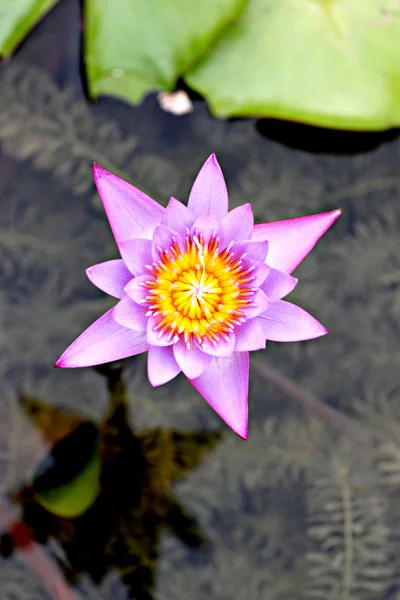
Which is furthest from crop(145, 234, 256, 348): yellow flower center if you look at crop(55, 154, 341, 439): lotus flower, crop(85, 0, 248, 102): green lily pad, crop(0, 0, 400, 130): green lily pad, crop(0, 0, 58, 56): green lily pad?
crop(0, 0, 58, 56): green lily pad

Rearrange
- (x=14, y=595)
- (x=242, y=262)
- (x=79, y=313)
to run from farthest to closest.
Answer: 1. (x=79, y=313)
2. (x=14, y=595)
3. (x=242, y=262)

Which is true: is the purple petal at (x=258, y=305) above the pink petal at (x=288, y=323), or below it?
above

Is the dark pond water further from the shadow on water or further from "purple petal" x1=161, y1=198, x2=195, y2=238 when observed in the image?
"purple petal" x1=161, y1=198, x2=195, y2=238

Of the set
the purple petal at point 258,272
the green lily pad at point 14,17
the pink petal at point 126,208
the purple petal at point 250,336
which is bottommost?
the purple petal at point 250,336

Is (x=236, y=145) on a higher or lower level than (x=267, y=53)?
lower

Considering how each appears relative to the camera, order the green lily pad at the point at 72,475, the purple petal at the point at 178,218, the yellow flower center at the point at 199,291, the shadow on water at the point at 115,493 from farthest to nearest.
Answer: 1. the shadow on water at the point at 115,493
2. the green lily pad at the point at 72,475
3. the yellow flower center at the point at 199,291
4. the purple petal at the point at 178,218

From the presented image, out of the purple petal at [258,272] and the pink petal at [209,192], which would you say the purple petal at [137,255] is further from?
the purple petal at [258,272]

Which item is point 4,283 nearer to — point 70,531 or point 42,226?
point 42,226

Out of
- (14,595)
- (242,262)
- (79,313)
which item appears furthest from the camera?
(79,313)

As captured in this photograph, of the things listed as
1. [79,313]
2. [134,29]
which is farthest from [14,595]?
[134,29]

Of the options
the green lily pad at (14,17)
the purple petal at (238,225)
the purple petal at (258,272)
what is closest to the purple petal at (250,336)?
the purple petal at (258,272)
